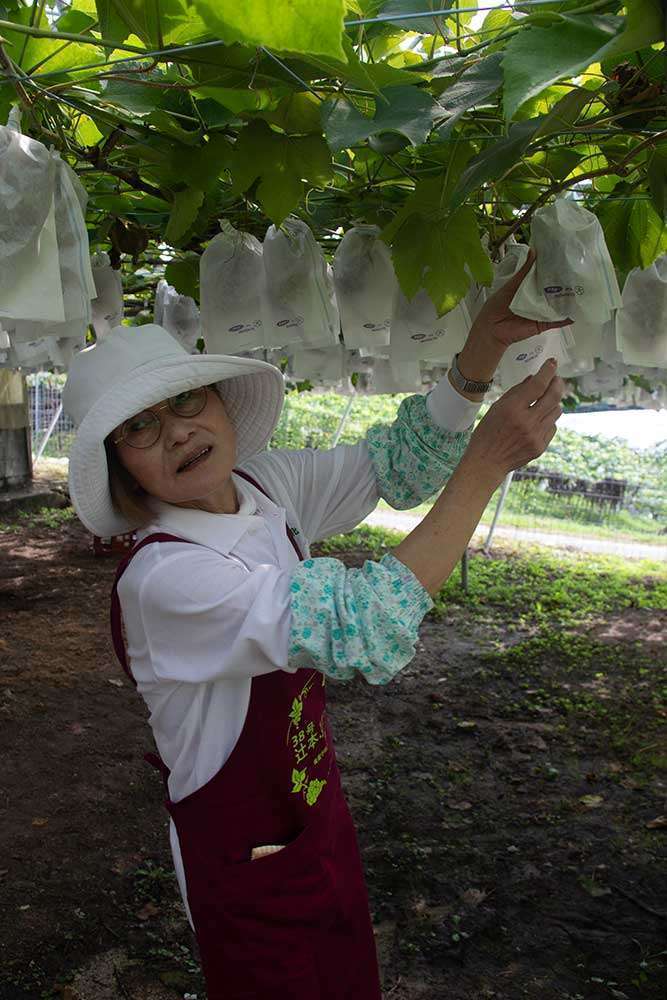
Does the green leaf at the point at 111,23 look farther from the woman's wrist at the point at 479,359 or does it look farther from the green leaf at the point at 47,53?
the woman's wrist at the point at 479,359

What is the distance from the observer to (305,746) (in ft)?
5.21

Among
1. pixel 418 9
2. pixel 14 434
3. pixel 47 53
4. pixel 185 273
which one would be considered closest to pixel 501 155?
pixel 418 9

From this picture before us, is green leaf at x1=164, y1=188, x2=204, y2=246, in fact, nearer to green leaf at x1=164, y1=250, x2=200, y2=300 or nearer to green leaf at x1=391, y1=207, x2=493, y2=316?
green leaf at x1=391, y1=207, x2=493, y2=316

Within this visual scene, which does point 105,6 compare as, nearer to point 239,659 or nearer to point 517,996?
point 239,659

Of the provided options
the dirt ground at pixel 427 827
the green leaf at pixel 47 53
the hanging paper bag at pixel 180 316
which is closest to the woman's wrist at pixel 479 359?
the green leaf at pixel 47 53

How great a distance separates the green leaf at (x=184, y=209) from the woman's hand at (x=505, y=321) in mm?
579

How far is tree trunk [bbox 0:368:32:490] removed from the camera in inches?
397

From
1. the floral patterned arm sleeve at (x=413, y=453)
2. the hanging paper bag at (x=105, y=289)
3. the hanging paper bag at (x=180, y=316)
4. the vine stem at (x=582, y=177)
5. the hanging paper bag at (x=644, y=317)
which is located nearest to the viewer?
the vine stem at (x=582, y=177)

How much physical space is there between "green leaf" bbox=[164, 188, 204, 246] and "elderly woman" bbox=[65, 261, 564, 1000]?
30 cm

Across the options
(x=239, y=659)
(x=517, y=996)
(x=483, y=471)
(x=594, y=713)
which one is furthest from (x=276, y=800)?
(x=594, y=713)

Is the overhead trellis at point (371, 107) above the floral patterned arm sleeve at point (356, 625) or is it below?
above

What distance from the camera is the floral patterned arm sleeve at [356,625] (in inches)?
44.0

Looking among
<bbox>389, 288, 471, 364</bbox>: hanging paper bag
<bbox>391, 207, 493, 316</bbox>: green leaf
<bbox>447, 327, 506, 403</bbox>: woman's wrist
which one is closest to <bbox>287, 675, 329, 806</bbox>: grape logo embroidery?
<bbox>447, 327, 506, 403</bbox>: woman's wrist

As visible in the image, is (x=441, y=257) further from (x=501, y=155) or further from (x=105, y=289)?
(x=105, y=289)
